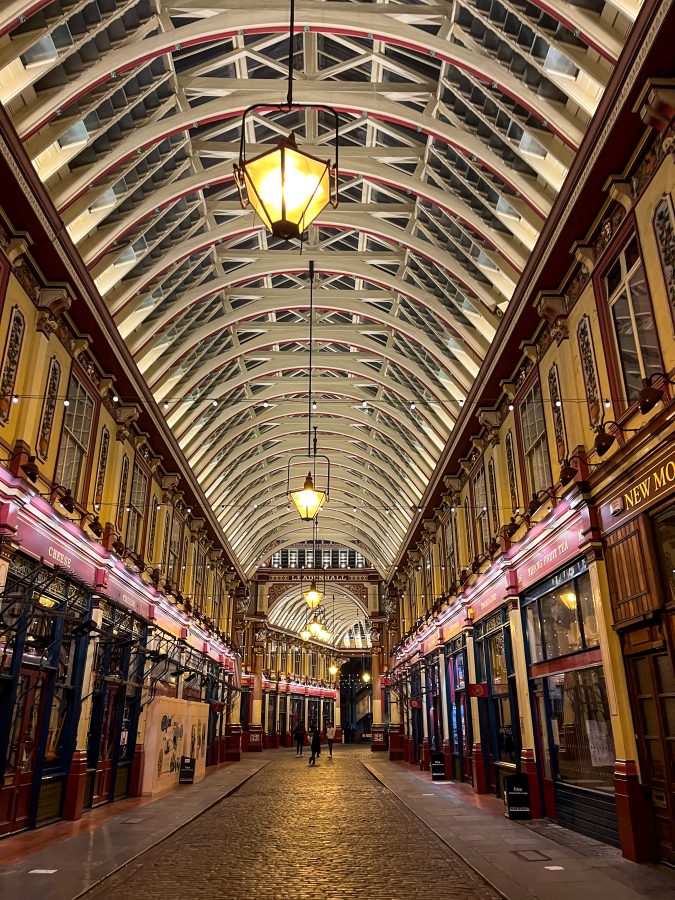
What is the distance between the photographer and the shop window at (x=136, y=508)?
16984 millimetres

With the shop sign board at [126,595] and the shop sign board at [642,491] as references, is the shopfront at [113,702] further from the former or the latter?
the shop sign board at [642,491]

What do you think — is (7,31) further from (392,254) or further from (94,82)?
(392,254)

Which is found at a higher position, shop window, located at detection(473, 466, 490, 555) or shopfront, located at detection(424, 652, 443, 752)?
shop window, located at detection(473, 466, 490, 555)

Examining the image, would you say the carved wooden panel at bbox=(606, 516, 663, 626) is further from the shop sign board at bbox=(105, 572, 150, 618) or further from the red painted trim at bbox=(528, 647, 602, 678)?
the shop sign board at bbox=(105, 572, 150, 618)

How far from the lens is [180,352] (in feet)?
57.6

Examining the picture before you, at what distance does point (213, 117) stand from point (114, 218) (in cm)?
263

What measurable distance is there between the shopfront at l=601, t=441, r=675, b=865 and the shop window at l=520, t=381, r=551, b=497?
11.5 ft

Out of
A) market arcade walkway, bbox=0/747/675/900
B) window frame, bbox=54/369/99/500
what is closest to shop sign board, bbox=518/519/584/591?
market arcade walkway, bbox=0/747/675/900

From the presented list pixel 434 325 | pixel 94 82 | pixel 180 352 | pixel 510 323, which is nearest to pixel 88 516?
pixel 180 352

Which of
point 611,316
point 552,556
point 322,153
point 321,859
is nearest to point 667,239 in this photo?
point 611,316

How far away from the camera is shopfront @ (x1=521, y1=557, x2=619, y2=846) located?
989 centimetres

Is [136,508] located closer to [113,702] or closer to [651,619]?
[113,702]

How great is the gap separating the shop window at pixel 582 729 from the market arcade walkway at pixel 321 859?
1097 millimetres

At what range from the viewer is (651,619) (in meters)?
8.25
